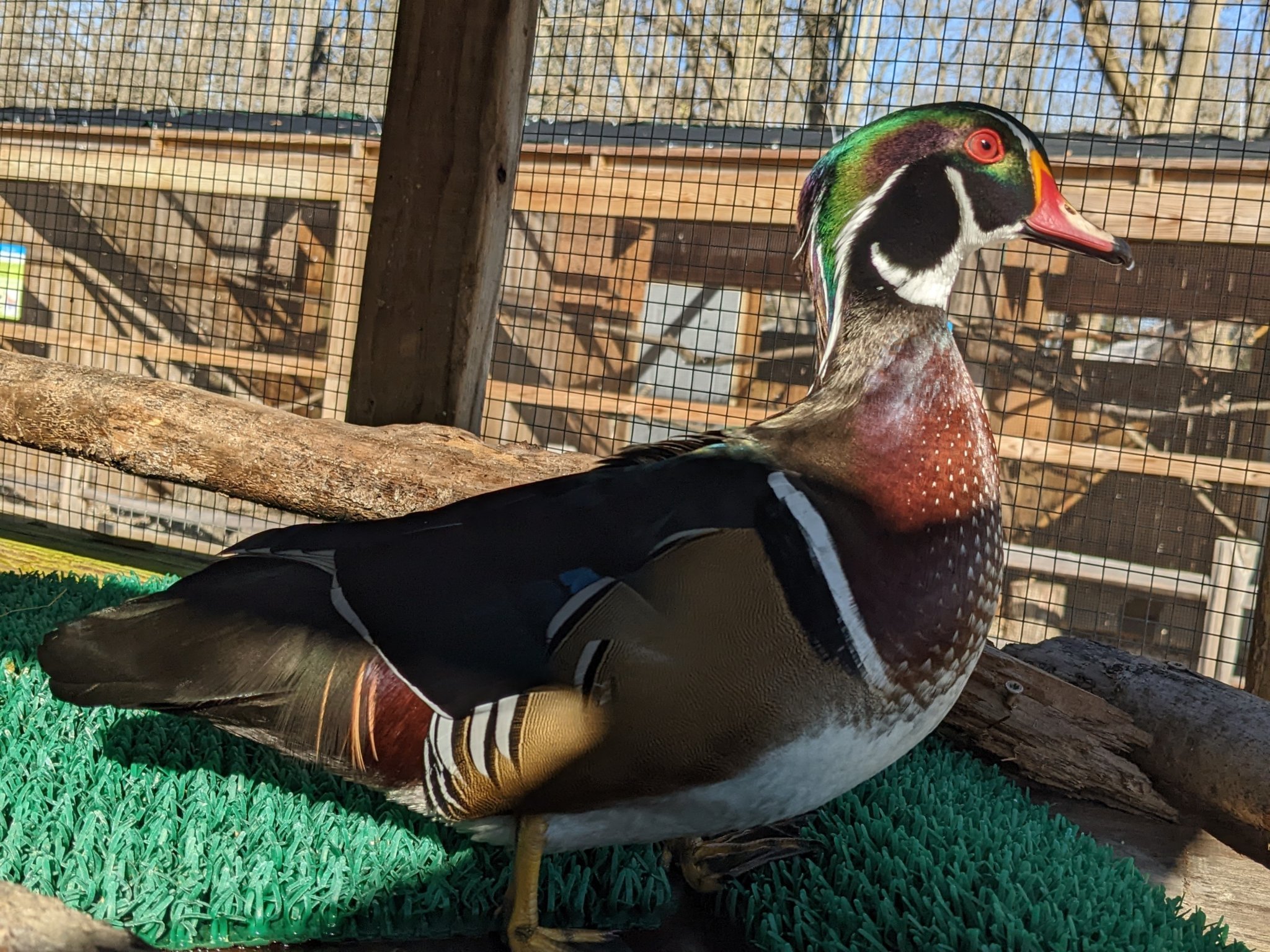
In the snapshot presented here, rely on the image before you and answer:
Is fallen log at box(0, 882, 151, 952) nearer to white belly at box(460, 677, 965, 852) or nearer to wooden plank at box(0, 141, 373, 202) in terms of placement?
white belly at box(460, 677, 965, 852)

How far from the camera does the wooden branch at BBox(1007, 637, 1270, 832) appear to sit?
6.46 ft

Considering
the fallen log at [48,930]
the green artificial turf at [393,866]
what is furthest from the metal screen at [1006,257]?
the fallen log at [48,930]

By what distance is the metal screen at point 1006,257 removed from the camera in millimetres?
3705

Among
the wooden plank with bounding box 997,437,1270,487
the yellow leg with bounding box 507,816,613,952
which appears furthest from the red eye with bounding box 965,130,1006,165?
the wooden plank with bounding box 997,437,1270,487

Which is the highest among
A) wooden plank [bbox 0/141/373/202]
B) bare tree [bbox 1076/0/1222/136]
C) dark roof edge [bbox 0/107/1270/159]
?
bare tree [bbox 1076/0/1222/136]

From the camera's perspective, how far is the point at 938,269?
1.34 metres

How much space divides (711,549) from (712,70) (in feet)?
12.8

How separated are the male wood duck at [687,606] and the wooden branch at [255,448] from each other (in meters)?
0.82

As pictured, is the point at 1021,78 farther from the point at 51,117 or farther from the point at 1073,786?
the point at 51,117

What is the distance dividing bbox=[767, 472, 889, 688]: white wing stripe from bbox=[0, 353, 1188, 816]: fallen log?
40.2 inches

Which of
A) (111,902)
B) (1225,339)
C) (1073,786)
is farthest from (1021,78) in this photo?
(111,902)

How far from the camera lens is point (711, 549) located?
3.87 ft

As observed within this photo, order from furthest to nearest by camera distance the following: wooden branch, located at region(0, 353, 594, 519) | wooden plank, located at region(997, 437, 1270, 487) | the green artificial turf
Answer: wooden plank, located at region(997, 437, 1270, 487) → wooden branch, located at region(0, 353, 594, 519) → the green artificial turf

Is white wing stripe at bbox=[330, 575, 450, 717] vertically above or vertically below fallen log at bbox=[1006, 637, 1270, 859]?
above
